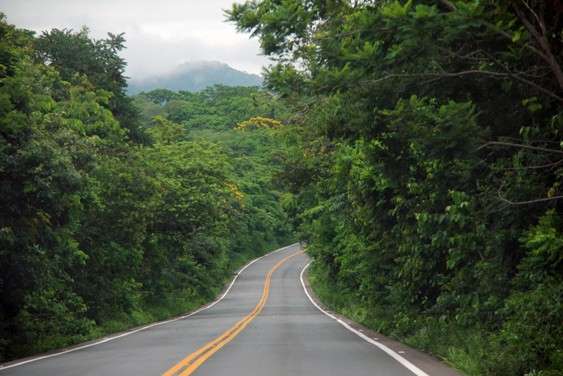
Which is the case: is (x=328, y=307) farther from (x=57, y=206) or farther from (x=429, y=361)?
(x=429, y=361)

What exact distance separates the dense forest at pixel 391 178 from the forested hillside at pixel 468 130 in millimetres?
34

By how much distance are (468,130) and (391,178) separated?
415 cm

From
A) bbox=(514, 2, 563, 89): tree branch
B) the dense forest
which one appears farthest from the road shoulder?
bbox=(514, 2, 563, 89): tree branch

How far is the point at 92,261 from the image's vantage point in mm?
29906

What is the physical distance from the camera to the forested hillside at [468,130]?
9773mm

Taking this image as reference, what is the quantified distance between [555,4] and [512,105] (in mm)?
2161

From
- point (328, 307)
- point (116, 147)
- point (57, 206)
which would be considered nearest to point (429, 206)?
point (57, 206)

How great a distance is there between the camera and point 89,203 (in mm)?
25609

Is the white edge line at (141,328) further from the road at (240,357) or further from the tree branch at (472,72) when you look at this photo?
the tree branch at (472,72)

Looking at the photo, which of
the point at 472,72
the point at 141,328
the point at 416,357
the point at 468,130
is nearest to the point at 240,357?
the point at 416,357

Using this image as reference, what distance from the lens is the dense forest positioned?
33.1ft

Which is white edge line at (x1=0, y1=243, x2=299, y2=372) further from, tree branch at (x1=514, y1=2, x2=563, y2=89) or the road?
tree branch at (x1=514, y1=2, x2=563, y2=89)

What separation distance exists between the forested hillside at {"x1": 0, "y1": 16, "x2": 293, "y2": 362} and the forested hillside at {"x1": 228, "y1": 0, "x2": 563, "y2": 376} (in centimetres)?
601

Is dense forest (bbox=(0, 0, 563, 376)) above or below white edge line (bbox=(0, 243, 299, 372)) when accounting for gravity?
above
